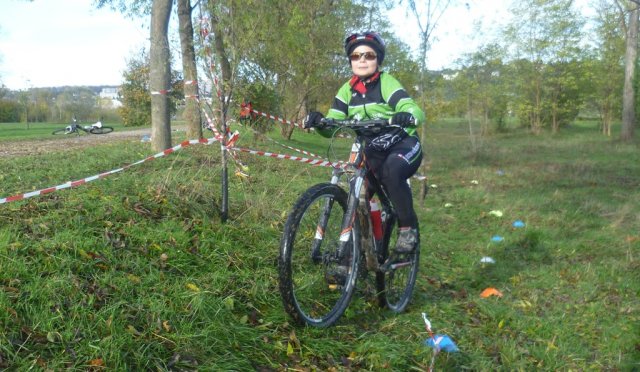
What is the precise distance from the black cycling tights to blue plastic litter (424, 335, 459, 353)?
0.90m

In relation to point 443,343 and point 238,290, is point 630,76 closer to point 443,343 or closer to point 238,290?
point 443,343

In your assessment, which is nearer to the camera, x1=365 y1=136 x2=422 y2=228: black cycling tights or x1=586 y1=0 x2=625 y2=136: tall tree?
x1=365 y1=136 x2=422 y2=228: black cycling tights

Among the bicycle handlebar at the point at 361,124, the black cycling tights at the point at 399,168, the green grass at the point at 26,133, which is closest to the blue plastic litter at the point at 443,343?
the black cycling tights at the point at 399,168

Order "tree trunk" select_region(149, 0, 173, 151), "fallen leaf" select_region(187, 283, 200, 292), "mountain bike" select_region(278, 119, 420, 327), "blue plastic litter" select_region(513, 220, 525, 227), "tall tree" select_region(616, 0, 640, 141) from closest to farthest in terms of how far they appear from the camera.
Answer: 1. "mountain bike" select_region(278, 119, 420, 327)
2. "fallen leaf" select_region(187, 283, 200, 292)
3. "blue plastic litter" select_region(513, 220, 525, 227)
4. "tree trunk" select_region(149, 0, 173, 151)
5. "tall tree" select_region(616, 0, 640, 141)

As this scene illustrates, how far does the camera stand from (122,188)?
225 inches

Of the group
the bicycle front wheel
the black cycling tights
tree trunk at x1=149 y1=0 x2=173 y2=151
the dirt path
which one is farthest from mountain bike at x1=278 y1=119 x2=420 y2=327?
the dirt path

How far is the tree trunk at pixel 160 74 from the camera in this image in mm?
8922

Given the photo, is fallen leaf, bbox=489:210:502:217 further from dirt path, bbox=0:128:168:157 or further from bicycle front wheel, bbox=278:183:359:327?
dirt path, bbox=0:128:168:157

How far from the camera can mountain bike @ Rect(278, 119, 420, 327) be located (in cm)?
333

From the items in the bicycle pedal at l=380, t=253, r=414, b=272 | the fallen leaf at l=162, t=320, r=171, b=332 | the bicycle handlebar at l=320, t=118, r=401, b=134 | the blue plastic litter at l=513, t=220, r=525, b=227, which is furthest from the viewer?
the blue plastic litter at l=513, t=220, r=525, b=227

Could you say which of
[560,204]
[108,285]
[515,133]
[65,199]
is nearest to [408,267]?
[108,285]

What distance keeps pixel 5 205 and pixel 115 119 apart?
52526 mm

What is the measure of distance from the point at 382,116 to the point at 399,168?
44 centimetres

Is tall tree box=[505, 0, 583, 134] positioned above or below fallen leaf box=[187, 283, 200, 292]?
above
